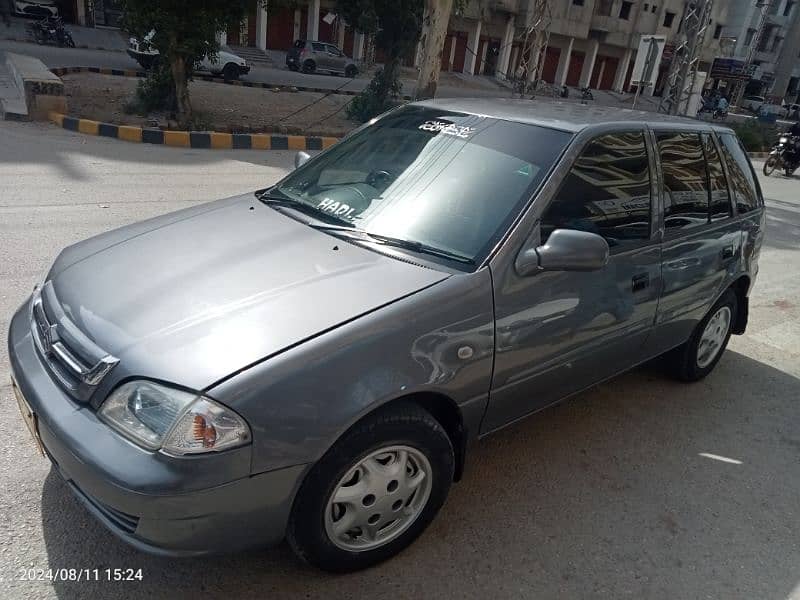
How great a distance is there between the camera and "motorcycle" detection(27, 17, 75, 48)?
24781 mm

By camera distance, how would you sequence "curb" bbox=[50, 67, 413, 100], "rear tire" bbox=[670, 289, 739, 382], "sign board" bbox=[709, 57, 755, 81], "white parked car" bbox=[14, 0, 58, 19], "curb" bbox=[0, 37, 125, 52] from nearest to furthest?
"rear tire" bbox=[670, 289, 739, 382] < "curb" bbox=[50, 67, 413, 100] < "curb" bbox=[0, 37, 125, 52] < "white parked car" bbox=[14, 0, 58, 19] < "sign board" bbox=[709, 57, 755, 81]

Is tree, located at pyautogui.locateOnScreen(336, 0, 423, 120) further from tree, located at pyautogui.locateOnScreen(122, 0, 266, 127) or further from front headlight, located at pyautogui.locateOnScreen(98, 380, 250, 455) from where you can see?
front headlight, located at pyautogui.locateOnScreen(98, 380, 250, 455)

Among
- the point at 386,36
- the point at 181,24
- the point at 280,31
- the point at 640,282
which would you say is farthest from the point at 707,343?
the point at 280,31

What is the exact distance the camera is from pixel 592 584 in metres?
2.42

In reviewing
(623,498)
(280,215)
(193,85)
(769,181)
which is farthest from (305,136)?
(769,181)

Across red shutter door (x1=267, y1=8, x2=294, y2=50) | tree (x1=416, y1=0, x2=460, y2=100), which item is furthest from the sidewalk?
tree (x1=416, y1=0, x2=460, y2=100)

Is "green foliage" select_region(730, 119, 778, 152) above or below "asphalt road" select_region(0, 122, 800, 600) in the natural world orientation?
below

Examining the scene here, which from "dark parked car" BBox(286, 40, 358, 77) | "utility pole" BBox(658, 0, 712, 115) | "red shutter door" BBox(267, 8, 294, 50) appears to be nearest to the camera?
"utility pole" BBox(658, 0, 712, 115)

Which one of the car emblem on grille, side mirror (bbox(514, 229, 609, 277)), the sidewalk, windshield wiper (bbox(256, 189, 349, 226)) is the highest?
side mirror (bbox(514, 229, 609, 277))

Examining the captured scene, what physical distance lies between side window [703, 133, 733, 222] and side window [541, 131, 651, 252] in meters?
0.75

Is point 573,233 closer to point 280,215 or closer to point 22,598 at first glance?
point 280,215

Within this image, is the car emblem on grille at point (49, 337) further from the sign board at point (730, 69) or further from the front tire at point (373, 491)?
the sign board at point (730, 69)

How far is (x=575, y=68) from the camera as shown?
5069cm

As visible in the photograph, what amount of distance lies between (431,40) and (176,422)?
13514 mm
